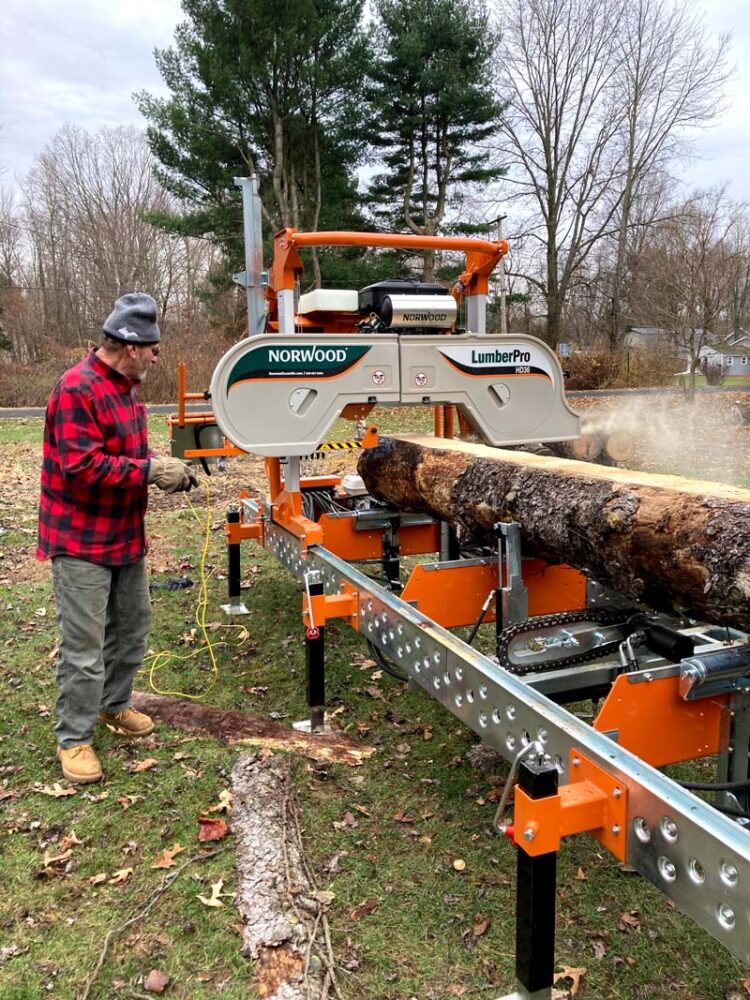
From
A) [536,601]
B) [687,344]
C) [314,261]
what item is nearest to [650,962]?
[536,601]

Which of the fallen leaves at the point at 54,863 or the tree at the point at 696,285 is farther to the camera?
the tree at the point at 696,285

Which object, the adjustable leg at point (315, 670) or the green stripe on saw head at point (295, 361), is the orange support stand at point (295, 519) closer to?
the adjustable leg at point (315, 670)

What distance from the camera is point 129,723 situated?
3.79m

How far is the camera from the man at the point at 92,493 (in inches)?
127

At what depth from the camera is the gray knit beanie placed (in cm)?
330

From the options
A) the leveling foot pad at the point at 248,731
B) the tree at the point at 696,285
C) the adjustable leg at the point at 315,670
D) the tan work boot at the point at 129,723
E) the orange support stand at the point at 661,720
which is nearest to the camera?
the orange support stand at the point at 661,720

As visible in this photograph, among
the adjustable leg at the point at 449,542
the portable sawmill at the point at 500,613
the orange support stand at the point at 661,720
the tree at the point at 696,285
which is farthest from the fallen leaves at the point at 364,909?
the tree at the point at 696,285

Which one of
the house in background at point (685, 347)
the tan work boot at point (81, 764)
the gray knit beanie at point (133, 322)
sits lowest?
the tan work boot at point (81, 764)

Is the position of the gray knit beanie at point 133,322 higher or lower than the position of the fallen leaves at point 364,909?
higher

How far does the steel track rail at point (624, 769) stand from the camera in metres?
1.50

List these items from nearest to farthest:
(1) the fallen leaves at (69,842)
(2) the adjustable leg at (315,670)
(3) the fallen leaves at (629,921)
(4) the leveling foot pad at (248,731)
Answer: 1. (3) the fallen leaves at (629,921)
2. (1) the fallen leaves at (69,842)
3. (2) the adjustable leg at (315,670)
4. (4) the leveling foot pad at (248,731)

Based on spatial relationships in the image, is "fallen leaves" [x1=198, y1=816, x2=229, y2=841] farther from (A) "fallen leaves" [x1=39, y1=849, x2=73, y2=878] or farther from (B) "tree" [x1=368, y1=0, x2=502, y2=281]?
(B) "tree" [x1=368, y1=0, x2=502, y2=281]

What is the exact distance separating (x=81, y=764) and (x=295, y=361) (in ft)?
6.77

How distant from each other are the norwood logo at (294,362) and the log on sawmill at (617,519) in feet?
2.61
